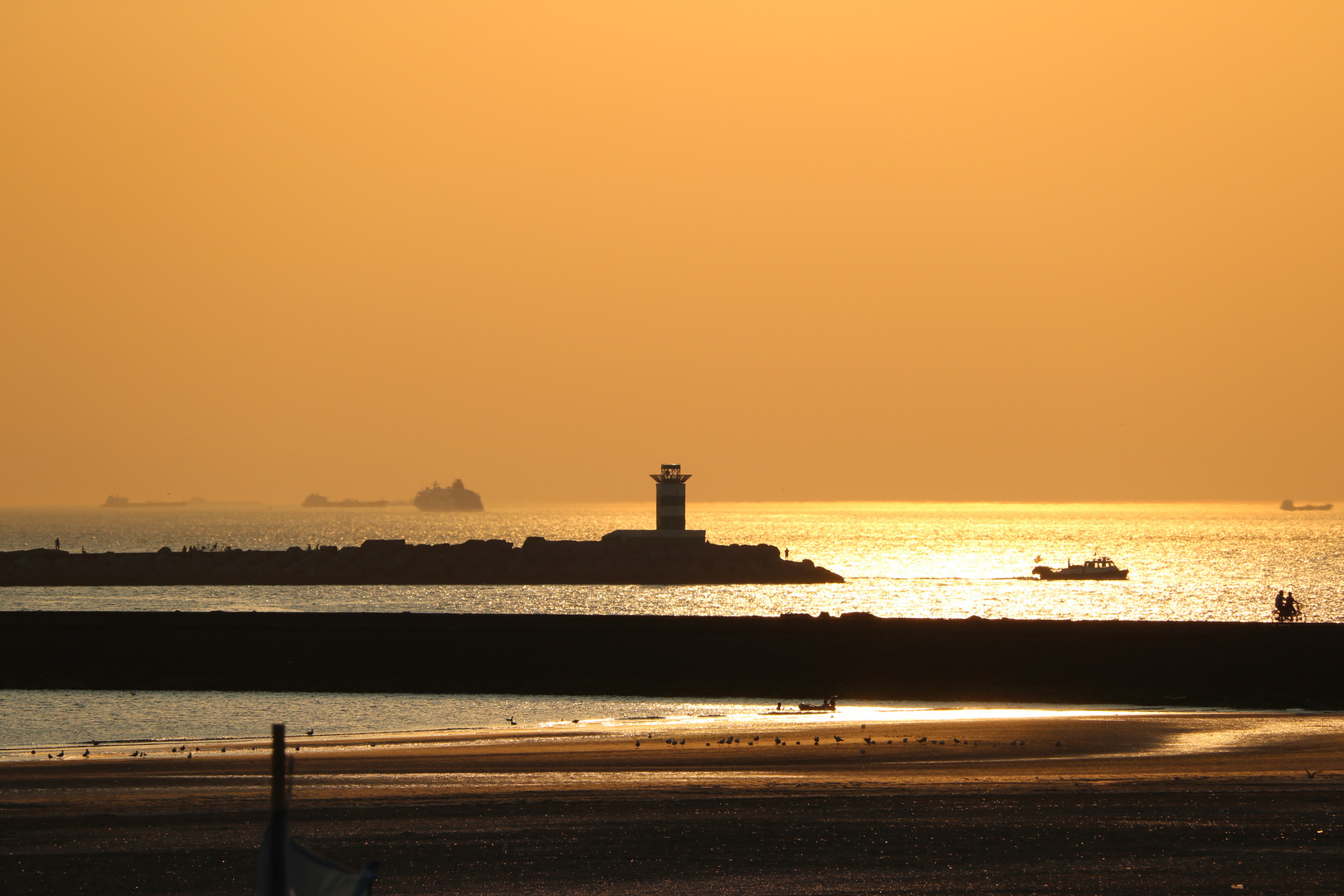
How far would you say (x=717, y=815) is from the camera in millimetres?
15953

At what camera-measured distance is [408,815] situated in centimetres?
1586

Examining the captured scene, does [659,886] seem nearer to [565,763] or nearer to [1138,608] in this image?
Result: [565,763]

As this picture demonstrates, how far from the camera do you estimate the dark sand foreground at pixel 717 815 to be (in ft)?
41.6

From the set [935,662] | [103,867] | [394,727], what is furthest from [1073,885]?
[935,662]

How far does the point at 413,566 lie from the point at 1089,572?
6313 centimetres

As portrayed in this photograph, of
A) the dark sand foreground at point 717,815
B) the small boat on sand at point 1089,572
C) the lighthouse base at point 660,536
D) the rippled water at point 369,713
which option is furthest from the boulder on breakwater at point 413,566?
the dark sand foreground at point 717,815

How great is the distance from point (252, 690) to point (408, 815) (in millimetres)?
21690

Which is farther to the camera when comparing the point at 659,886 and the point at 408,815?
the point at 408,815

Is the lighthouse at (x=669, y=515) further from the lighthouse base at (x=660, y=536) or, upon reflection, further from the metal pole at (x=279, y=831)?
the metal pole at (x=279, y=831)

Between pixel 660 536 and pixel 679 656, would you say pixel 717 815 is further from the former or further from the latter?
pixel 660 536

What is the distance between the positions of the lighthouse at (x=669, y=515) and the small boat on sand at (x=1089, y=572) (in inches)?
1630

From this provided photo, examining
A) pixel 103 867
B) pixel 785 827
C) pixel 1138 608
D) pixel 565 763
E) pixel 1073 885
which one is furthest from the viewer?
pixel 1138 608

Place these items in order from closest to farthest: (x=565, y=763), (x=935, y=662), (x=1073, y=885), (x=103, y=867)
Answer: (x=1073, y=885) → (x=103, y=867) → (x=565, y=763) → (x=935, y=662)

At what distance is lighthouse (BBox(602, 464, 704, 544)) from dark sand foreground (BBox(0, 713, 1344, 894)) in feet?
231
